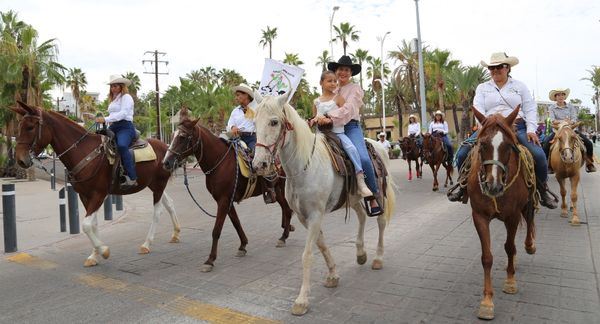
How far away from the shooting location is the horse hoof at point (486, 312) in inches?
143

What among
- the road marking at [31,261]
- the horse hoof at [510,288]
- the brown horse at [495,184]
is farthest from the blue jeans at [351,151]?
the road marking at [31,261]

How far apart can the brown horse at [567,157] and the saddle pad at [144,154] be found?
7.49 metres

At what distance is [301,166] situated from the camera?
4.21 meters

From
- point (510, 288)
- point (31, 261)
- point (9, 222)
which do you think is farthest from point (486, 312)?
point (9, 222)

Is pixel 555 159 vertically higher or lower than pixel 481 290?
higher

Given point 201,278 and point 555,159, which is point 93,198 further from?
point 555,159

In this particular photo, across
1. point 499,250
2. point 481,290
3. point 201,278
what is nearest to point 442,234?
point 499,250

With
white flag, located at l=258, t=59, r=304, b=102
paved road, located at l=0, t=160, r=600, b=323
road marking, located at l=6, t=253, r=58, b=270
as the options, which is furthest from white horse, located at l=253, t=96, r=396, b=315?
road marking, located at l=6, t=253, r=58, b=270

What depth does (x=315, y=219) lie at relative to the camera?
167 inches

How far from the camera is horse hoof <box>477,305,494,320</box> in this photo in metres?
3.63

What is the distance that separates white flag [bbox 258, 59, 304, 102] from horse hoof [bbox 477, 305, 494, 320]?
162 inches

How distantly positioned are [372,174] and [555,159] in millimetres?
5225

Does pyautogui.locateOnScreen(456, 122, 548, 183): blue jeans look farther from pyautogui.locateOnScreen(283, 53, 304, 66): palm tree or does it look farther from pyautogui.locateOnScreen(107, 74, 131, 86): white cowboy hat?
pyautogui.locateOnScreen(283, 53, 304, 66): palm tree

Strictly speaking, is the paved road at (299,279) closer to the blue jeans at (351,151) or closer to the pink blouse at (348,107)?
the blue jeans at (351,151)
